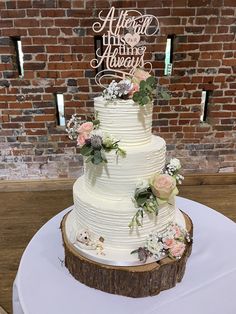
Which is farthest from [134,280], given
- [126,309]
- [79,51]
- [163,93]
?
[79,51]

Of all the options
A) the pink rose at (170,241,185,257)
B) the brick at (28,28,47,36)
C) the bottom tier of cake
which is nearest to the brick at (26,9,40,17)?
the brick at (28,28,47,36)

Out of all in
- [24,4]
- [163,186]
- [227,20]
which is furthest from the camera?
[227,20]

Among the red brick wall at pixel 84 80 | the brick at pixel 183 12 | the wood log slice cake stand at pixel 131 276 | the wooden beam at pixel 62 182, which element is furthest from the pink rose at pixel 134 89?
the wooden beam at pixel 62 182

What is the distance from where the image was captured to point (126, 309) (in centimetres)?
117

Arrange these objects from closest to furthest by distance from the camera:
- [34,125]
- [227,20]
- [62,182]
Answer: [227,20]
[34,125]
[62,182]

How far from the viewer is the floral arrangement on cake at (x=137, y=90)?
4.07 feet

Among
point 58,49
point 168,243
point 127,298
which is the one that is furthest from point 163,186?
point 58,49

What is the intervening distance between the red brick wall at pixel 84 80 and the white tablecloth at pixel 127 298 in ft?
5.95

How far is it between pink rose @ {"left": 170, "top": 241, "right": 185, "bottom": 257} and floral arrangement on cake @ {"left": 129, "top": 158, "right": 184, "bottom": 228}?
155 mm

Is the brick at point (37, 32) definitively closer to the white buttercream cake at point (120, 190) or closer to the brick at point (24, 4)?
the brick at point (24, 4)

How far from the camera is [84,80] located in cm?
299

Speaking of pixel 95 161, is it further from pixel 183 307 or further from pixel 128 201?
pixel 183 307

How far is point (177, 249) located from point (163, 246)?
6 centimetres

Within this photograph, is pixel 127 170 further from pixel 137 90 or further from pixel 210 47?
pixel 210 47
